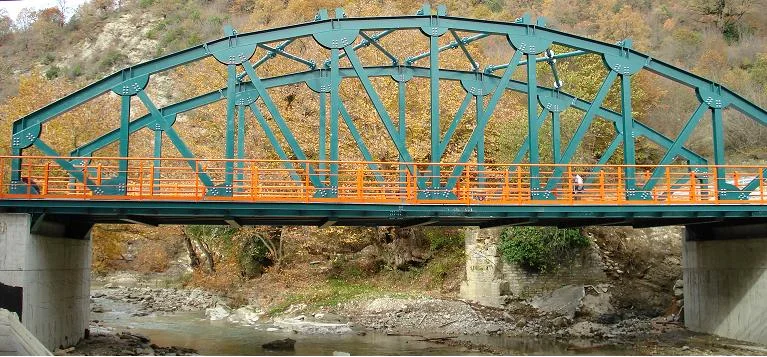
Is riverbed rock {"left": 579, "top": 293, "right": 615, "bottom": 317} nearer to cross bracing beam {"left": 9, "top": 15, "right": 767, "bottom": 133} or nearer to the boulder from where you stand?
the boulder

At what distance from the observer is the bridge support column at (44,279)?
1952cm

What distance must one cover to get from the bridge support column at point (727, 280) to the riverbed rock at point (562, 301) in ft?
14.9

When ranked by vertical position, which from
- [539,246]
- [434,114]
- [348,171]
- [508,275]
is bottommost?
[508,275]

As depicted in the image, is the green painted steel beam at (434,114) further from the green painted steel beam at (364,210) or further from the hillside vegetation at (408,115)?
the hillside vegetation at (408,115)

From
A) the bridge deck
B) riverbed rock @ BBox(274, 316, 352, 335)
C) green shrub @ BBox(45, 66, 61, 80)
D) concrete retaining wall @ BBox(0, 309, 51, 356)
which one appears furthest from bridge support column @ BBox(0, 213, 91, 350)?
green shrub @ BBox(45, 66, 61, 80)

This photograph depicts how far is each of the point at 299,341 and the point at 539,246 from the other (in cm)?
1216

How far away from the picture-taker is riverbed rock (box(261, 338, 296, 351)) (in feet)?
85.7

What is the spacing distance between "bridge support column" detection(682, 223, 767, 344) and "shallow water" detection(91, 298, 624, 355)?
503cm

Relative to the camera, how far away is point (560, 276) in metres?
33.6

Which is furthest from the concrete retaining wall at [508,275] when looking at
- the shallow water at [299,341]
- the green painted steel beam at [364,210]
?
the green painted steel beam at [364,210]

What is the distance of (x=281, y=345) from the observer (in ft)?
86.9

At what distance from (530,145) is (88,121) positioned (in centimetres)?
2329

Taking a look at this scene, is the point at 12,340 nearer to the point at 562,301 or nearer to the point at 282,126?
the point at 282,126

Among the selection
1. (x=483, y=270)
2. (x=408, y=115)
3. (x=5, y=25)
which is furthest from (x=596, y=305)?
(x=5, y=25)
